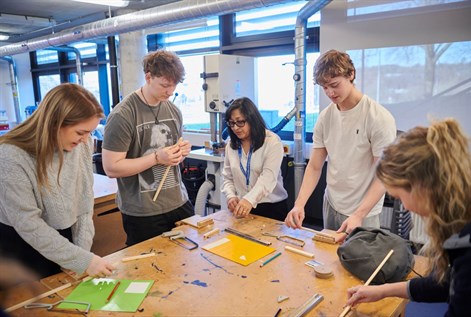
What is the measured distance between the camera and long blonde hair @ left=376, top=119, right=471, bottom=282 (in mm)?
819

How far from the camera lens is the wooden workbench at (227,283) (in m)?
1.06

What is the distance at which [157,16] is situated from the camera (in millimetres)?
3840

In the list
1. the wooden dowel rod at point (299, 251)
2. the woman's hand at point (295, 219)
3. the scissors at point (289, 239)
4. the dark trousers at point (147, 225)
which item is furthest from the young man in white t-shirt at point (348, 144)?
the dark trousers at point (147, 225)

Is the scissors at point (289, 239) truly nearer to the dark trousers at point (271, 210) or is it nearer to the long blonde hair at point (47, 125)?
the dark trousers at point (271, 210)

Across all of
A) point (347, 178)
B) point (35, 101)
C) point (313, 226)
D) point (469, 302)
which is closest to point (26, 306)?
point (469, 302)

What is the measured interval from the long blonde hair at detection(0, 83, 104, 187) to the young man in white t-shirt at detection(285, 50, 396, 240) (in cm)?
105

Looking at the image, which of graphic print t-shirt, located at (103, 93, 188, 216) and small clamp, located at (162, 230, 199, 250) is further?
graphic print t-shirt, located at (103, 93, 188, 216)

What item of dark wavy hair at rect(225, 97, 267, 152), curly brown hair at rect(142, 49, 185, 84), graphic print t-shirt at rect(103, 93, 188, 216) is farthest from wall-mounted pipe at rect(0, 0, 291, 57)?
graphic print t-shirt at rect(103, 93, 188, 216)

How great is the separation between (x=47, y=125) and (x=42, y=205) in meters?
0.28

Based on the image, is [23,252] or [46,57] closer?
[23,252]

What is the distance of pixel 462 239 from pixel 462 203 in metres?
0.10

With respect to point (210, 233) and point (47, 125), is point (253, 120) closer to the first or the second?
point (210, 233)

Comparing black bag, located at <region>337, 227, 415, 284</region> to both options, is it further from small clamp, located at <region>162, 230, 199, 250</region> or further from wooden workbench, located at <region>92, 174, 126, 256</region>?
wooden workbench, located at <region>92, 174, 126, 256</region>

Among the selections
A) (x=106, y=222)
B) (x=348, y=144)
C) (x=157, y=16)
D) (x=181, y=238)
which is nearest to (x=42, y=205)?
(x=181, y=238)
